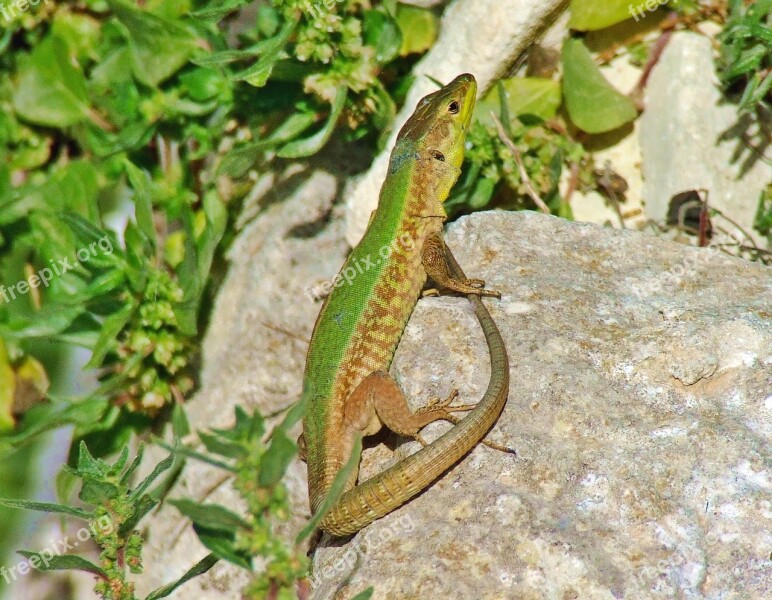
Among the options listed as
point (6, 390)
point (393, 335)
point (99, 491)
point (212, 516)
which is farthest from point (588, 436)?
point (6, 390)

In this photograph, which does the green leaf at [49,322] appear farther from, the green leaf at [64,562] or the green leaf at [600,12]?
the green leaf at [600,12]

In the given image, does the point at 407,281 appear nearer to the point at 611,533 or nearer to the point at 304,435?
the point at 304,435

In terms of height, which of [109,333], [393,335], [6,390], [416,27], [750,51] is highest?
[750,51]

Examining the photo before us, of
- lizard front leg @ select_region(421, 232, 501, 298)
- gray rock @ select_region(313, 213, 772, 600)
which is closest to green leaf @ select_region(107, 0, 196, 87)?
lizard front leg @ select_region(421, 232, 501, 298)

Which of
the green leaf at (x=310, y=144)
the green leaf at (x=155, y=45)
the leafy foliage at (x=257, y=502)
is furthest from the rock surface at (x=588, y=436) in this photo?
the green leaf at (x=155, y=45)

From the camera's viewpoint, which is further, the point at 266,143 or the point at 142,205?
the point at 266,143

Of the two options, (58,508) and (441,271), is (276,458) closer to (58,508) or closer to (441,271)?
(58,508)
